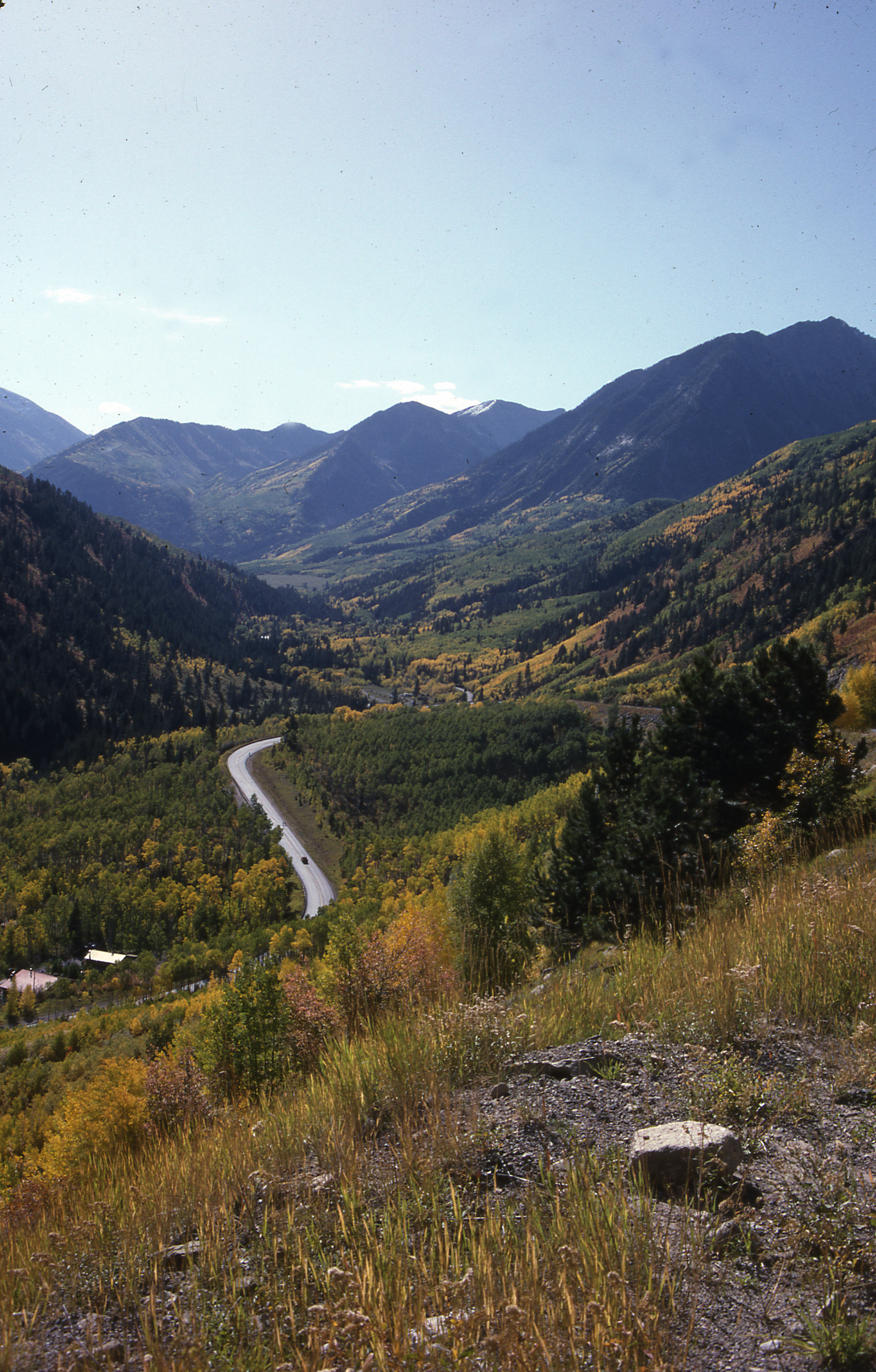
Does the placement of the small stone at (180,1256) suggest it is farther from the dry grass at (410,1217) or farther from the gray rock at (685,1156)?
the gray rock at (685,1156)

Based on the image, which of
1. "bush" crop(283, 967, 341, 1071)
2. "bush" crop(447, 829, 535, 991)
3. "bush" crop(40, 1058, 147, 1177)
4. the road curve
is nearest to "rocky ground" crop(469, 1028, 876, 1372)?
"bush" crop(283, 967, 341, 1071)

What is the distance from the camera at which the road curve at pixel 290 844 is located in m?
90.8

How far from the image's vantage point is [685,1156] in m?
3.42

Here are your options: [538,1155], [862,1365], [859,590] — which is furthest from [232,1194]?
[859,590]

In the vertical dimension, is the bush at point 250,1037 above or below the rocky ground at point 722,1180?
below

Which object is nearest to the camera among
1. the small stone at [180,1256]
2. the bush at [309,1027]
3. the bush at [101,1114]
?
the small stone at [180,1256]

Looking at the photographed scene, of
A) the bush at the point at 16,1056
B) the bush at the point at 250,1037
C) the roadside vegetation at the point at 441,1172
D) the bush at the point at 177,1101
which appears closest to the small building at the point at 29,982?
the bush at the point at 16,1056

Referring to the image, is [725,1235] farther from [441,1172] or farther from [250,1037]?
[250,1037]

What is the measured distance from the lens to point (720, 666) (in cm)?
13775

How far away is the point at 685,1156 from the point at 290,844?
360ft

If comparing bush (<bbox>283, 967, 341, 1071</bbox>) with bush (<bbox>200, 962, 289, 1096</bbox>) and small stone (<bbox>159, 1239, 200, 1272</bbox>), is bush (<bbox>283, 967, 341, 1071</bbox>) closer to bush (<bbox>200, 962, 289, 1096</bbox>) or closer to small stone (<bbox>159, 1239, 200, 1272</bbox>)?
bush (<bbox>200, 962, 289, 1096</bbox>)

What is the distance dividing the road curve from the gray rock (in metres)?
83.1

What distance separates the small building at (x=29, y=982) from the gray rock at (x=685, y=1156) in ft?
295

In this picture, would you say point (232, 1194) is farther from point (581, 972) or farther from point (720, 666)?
point (720, 666)
